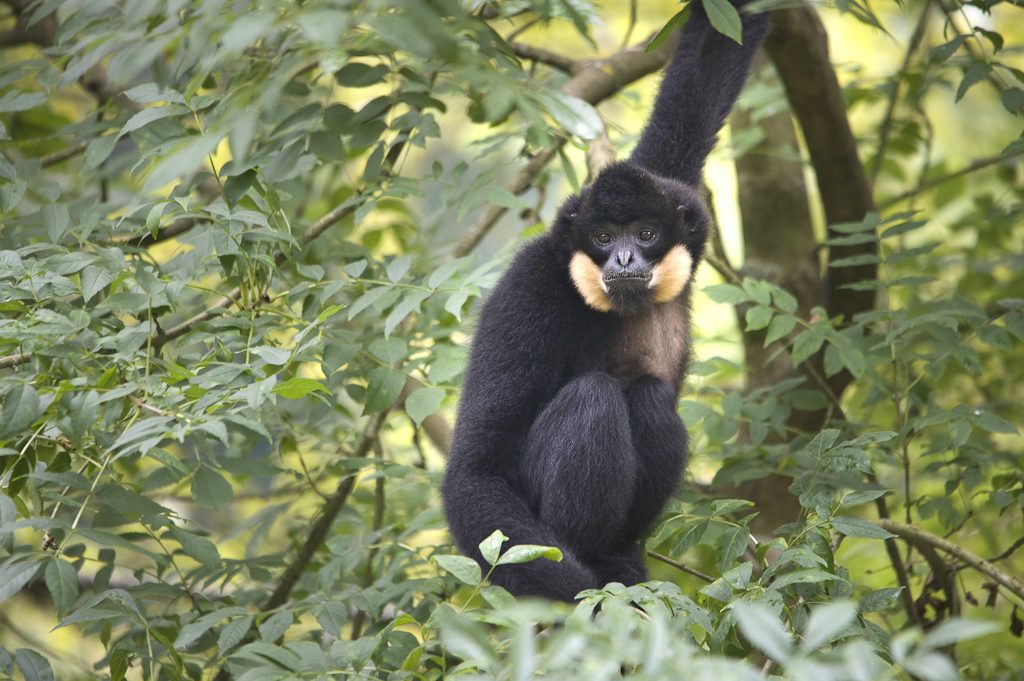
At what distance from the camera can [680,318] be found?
446 cm

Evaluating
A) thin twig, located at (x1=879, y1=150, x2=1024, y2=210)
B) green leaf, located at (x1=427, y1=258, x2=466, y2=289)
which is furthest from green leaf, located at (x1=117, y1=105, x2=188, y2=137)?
thin twig, located at (x1=879, y1=150, x2=1024, y2=210)

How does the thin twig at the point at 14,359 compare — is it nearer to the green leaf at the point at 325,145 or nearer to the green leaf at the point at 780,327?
the green leaf at the point at 325,145

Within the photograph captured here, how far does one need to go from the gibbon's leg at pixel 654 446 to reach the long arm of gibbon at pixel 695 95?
1037mm

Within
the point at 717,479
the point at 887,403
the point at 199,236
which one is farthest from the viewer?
the point at 887,403

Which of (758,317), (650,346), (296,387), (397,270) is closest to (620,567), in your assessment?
(650,346)

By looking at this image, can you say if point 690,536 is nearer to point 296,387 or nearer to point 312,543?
point 296,387

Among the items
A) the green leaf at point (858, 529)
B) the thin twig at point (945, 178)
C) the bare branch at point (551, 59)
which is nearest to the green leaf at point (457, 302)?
the green leaf at point (858, 529)

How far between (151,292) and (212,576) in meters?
1.53

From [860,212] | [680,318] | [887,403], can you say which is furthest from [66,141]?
[887,403]

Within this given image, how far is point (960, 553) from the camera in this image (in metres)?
3.38

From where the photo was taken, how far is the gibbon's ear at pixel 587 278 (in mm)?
3945

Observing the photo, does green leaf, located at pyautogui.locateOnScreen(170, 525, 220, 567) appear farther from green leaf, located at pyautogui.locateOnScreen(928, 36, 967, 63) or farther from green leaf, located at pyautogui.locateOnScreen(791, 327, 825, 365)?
green leaf, located at pyautogui.locateOnScreen(928, 36, 967, 63)

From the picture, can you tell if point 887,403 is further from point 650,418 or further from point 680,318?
point 650,418

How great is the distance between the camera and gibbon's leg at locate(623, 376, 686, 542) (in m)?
3.89
